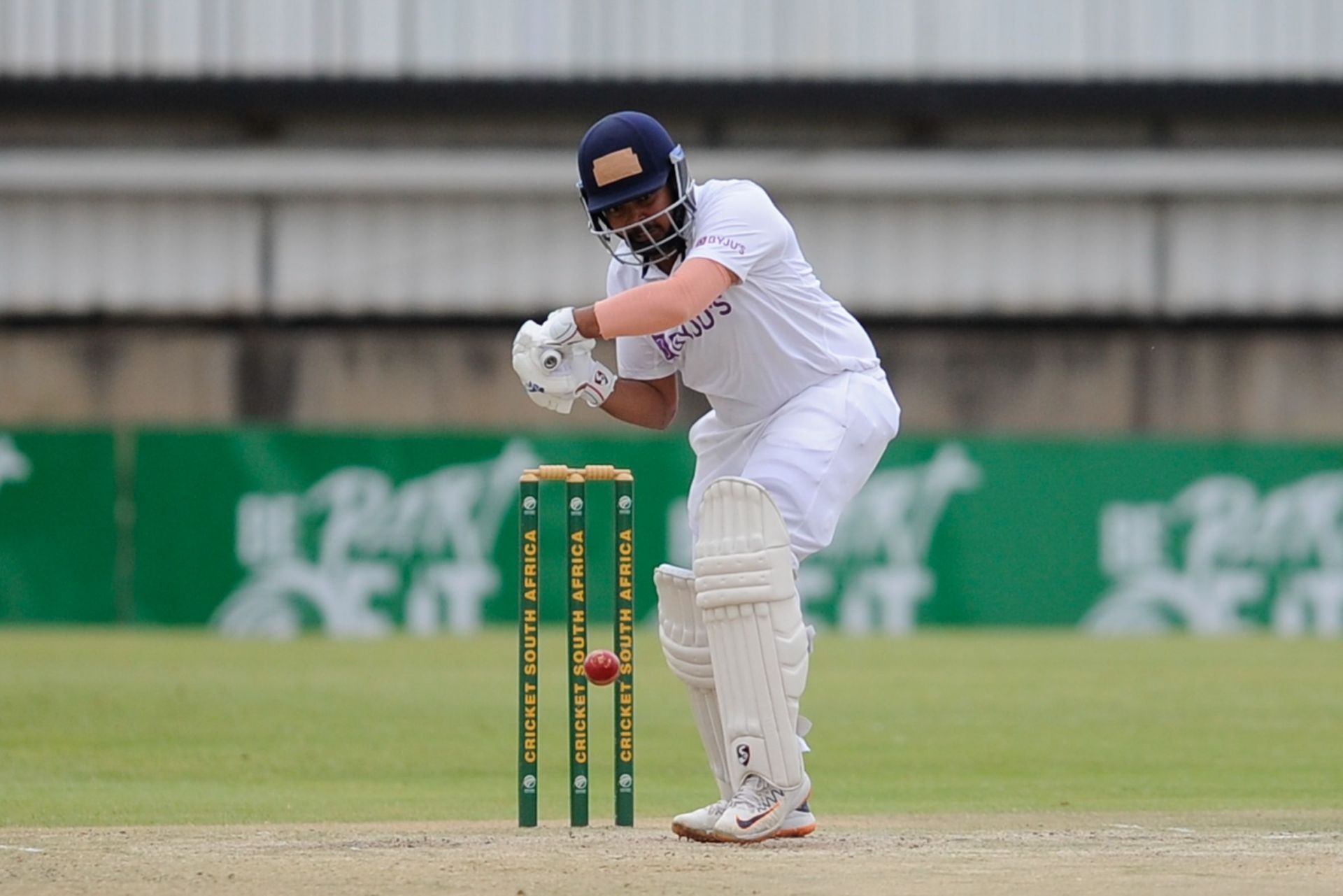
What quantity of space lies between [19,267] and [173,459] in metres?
3.04

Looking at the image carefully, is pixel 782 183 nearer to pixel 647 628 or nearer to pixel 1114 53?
pixel 1114 53

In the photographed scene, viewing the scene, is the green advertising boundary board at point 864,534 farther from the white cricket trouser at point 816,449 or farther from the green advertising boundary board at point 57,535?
the white cricket trouser at point 816,449

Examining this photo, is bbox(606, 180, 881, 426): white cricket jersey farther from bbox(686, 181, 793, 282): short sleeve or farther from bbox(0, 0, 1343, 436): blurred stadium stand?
bbox(0, 0, 1343, 436): blurred stadium stand

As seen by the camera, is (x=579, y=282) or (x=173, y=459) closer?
(x=173, y=459)

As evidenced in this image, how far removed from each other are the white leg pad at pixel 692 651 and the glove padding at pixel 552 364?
52cm

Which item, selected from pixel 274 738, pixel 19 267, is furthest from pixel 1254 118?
pixel 274 738

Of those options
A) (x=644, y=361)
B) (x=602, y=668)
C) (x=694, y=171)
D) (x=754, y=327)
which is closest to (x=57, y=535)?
(x=694, y=171)

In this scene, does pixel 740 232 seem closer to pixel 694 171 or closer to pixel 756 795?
pixel 756 795

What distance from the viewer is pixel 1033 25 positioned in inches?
632

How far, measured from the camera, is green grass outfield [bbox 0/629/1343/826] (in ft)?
22.0

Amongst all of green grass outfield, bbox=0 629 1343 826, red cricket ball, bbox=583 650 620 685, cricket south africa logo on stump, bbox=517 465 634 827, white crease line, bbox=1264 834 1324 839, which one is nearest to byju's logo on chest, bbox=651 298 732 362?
cricket south africa logo on stump, bbox=517 465 634 827

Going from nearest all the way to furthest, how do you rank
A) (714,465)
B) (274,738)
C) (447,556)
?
(714,465) < (274,738) < (447,556)

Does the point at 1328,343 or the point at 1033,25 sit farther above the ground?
the point at 1033,25

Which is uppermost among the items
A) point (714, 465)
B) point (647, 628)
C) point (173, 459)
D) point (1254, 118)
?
point (1254, 118)
